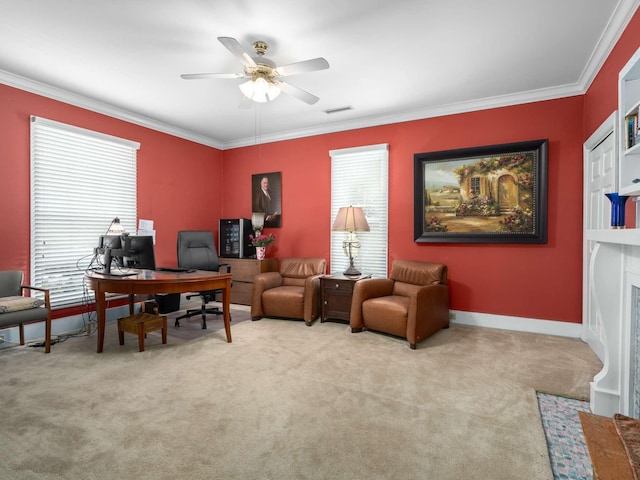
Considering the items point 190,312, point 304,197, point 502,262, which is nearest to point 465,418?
point 502,262

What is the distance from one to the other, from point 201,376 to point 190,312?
6.46 ft

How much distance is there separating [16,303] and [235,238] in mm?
2968

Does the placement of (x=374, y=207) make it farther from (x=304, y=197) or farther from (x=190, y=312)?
(x=190, y=312)

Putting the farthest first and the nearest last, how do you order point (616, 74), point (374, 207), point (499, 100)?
point (374, 207) < point (499, 100) < point (616, 74)

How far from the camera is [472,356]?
3.23 metres

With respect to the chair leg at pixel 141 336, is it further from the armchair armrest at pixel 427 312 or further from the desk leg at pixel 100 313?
the armchair armrest at pixel 427 312

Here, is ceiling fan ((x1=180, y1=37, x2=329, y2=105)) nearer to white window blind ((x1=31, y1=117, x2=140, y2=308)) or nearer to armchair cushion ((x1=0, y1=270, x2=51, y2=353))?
white window blind ((x1=31, y1=117, x2=140, y2=308))

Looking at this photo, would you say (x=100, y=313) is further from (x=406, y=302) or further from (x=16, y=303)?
(x=406, y=302)

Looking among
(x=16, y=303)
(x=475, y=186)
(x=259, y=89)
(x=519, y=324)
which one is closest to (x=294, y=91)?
(x=259, y=89)

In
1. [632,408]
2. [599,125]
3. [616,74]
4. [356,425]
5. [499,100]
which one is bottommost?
[356,425]

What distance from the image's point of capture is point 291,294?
175 inches

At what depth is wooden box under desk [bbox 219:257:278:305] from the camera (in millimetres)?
5320

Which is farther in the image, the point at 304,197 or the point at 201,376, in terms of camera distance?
the point at 304,197

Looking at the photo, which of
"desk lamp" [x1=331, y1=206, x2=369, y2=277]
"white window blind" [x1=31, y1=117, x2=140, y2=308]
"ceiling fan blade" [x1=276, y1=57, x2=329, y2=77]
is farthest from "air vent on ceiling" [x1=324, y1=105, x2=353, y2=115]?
"white window blind" [x1=31, y1=117, x2=140, y2=308]
